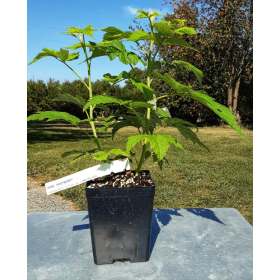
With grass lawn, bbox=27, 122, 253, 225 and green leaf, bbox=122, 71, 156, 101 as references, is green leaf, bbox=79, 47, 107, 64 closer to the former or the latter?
green leaf, bbox=122, 71, 156, 101

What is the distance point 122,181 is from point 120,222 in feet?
0.62

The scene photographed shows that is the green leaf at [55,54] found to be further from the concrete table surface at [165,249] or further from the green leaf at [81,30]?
the concrete table surface at [165,249]

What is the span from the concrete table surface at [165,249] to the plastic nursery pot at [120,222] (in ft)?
0.17

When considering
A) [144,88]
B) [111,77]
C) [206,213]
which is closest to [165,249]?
[206,213]

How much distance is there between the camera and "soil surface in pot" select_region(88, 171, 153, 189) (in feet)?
4.17

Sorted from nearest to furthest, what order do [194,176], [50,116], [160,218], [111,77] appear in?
[50,116] → [111,77] → [160,218] → [194,176]

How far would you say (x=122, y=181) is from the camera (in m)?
1.30

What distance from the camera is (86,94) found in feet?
53.8

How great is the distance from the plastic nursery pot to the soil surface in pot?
1.7 inches

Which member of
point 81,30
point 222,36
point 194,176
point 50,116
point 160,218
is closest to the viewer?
point 50,116

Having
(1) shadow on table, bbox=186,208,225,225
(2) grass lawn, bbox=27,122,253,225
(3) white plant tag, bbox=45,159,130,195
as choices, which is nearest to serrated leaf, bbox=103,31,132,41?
(3) white plant tag, bbox=45,159,130,195

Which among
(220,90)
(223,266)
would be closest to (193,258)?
(223,266)

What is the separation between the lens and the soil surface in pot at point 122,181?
50.0 inches

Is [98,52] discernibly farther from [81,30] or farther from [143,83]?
[143,83]
